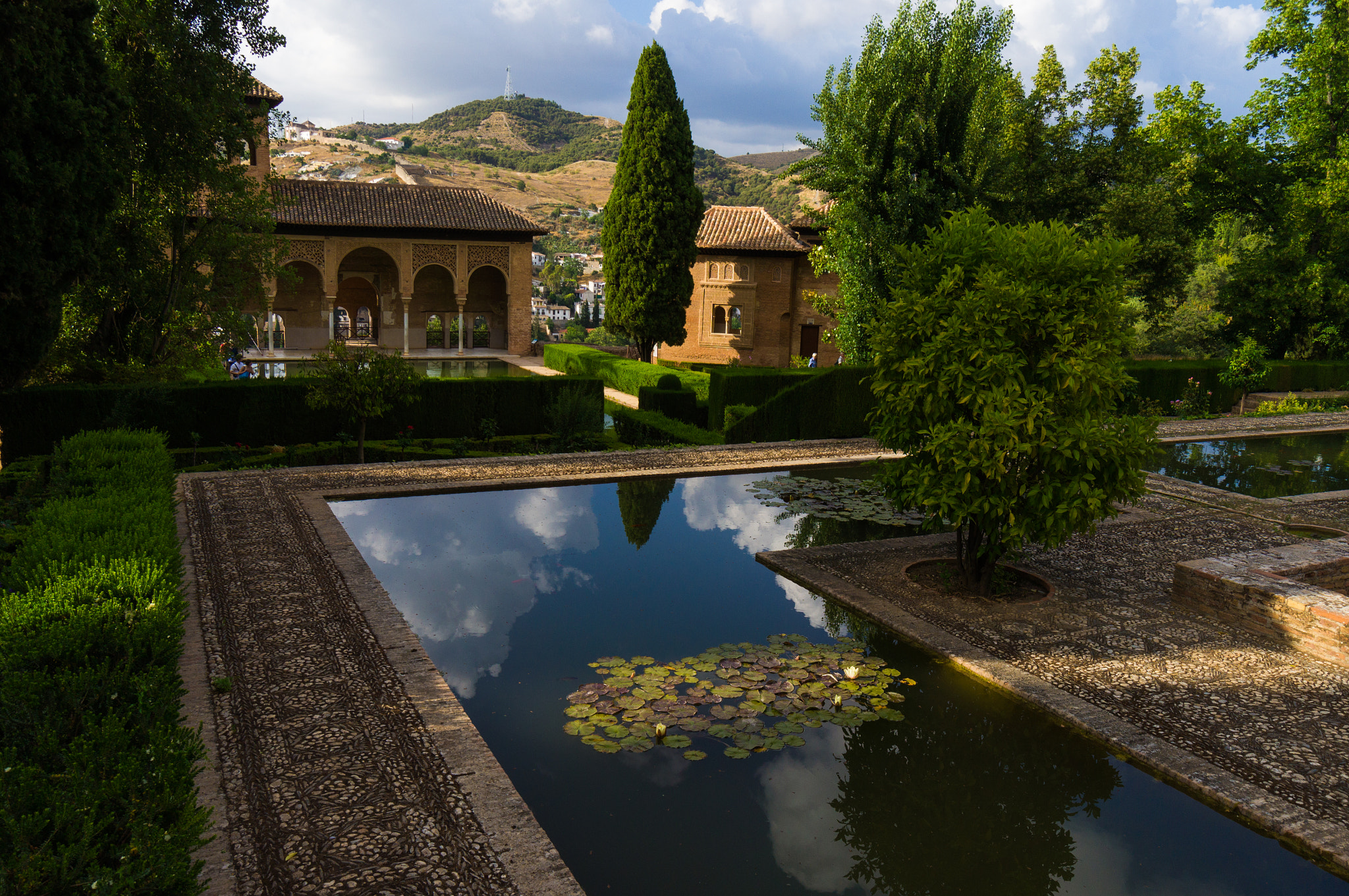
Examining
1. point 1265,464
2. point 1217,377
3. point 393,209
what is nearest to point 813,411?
point 1265,464

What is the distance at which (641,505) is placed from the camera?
10086 millimetres

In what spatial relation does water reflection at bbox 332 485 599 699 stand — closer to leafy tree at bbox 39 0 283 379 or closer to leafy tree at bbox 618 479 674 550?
leafy tree at bbox 618 479 674 550

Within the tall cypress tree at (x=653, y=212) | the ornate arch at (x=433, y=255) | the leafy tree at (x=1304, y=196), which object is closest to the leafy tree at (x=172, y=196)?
the tall cypress tree at (x=653, y=212)

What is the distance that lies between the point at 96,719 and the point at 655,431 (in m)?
12.0

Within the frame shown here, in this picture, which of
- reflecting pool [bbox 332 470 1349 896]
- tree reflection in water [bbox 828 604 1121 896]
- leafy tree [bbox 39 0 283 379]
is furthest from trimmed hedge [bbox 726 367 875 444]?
tree reflection in water [bbox 828 604 1121 896]

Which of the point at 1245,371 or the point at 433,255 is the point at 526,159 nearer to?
the point at 433,255

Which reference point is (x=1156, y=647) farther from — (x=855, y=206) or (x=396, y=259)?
(x=396, y=259)

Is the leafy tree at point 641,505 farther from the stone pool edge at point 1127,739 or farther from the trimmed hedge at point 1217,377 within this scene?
the trimmed hedge at point 1217,377

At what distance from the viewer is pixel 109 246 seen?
1134 cm

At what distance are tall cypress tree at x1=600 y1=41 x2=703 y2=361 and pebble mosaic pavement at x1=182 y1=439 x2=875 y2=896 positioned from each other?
1744 centimetres

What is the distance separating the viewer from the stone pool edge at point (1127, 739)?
3.94 meters

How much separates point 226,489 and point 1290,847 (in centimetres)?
988

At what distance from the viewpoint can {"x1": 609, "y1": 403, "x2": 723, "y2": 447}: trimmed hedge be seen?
1441 centimetres

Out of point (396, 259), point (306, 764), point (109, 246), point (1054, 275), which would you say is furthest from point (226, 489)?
point (396, 259)
